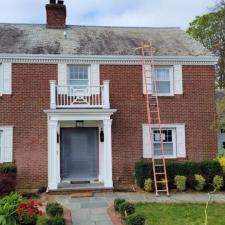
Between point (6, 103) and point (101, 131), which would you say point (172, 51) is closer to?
point (101, 131)

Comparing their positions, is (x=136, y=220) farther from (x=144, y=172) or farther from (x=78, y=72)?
(x=78, y=72)

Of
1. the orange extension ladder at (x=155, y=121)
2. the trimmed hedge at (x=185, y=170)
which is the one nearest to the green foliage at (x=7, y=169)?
the trimmed hedge at (x=185, y=170)

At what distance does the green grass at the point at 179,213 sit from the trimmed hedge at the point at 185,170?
8.05 feet

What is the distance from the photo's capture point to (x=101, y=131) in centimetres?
1526

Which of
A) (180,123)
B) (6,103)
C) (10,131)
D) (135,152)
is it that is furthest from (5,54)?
(180,123)

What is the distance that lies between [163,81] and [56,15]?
693 centimetres

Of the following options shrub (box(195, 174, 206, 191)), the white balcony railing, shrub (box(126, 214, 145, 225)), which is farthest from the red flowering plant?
shrub (box(195, 174, 206, 191))

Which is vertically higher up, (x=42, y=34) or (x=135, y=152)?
(x=42, y=34)

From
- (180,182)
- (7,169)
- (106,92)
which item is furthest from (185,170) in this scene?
(7,169)

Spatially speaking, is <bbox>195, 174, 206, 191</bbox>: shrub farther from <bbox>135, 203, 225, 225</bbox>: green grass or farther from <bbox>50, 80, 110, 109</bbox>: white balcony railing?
<bbox>50, 80, 110, 109</bbox>: white balcony railing

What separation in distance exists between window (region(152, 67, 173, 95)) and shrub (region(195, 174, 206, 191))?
4.18 meters

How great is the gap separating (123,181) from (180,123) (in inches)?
142

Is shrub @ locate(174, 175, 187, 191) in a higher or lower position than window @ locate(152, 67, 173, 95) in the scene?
lower

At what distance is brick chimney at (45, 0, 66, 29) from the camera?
723 inches
